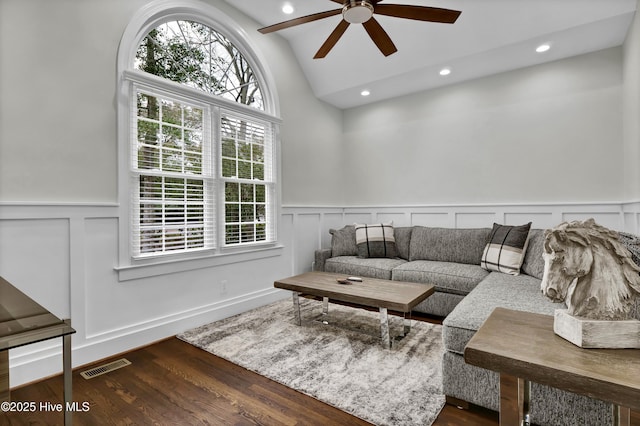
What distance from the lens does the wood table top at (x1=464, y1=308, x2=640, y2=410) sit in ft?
2.69

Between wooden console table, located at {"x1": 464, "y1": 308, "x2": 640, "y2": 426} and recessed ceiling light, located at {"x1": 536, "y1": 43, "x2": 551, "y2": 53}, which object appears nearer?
wooden console table, located at {"x1": 464, "y1": 308, "x2": 640, "y2": 426}

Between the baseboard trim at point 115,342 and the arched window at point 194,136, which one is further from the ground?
the arched window at point 194,136

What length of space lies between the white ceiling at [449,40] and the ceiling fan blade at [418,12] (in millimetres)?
1030

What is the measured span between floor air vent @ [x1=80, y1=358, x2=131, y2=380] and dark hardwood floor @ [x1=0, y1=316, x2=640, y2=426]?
0.04 m

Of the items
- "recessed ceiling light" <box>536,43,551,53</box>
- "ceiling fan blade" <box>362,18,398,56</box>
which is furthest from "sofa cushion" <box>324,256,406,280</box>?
"recessed ceiling light" <box>536,43,551,53</box>

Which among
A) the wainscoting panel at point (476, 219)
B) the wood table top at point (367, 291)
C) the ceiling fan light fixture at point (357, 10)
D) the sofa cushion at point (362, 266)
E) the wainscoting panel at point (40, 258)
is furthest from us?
the wainscoting panel at point (476, 219)

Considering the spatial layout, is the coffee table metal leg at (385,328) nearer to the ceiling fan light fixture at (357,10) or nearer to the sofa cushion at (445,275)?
the sofa cushion at (445,275)

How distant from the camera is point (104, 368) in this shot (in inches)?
86.6

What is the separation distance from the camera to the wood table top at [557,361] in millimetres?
820

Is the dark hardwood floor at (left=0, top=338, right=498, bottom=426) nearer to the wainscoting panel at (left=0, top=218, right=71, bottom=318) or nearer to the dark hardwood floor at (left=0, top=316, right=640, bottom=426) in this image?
the dark hardwood floor at (left=0, top=316, right=640, bottom=426)

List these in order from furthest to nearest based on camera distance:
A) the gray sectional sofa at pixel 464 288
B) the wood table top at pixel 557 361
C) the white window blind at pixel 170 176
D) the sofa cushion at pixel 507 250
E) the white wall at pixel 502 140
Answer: the white wall at pixel 502 140
the sofa cushion at pixel 507 250
the white window blind at pixel 170 176
the gray sectional sofa at pixel 464 288
the wood table top at pixel 557 361

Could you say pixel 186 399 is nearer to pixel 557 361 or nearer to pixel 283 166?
pixel 557 361

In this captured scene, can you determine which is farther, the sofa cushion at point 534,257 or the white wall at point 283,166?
the sofa cushion at point 534,257

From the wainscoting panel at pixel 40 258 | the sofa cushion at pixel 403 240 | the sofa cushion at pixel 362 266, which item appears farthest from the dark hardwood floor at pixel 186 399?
the sofa cushion at pixel 403 240
